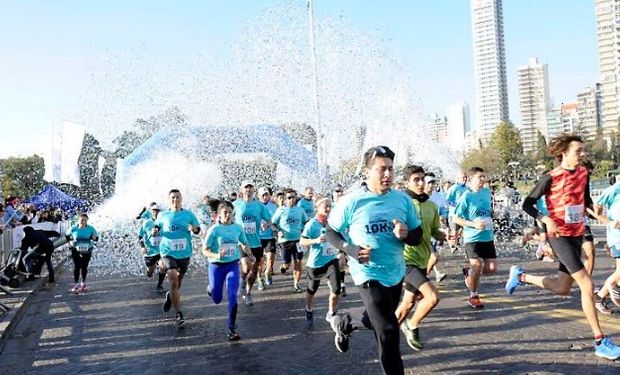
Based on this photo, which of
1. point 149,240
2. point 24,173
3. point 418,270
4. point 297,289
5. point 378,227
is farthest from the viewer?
point 24,173

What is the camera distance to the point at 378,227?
4586 millimetres

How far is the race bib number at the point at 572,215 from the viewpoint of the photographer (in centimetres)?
582

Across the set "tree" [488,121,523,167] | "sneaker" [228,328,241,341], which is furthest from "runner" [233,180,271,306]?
"tree" [488,121,523,167]

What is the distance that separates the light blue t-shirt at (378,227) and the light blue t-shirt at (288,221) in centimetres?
684

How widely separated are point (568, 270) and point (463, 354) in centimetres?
131

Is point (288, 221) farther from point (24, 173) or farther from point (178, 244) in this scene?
point (24, 173)

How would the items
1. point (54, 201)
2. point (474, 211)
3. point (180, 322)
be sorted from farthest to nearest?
point (54, 201)
point (474, 211)
point (180, 322)

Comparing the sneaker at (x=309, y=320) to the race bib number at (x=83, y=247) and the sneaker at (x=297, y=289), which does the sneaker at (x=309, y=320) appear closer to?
the sneaker at (x=297, y=289)

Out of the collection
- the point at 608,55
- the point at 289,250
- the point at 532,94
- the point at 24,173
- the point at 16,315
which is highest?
the point at 608,55

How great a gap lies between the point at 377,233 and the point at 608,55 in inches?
5946

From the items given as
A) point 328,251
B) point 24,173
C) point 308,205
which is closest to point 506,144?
→ point 24,173

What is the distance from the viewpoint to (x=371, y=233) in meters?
4.61

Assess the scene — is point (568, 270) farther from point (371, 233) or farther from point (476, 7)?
point (476, 7)

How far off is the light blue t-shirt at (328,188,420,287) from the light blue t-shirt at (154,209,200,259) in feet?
14.7
